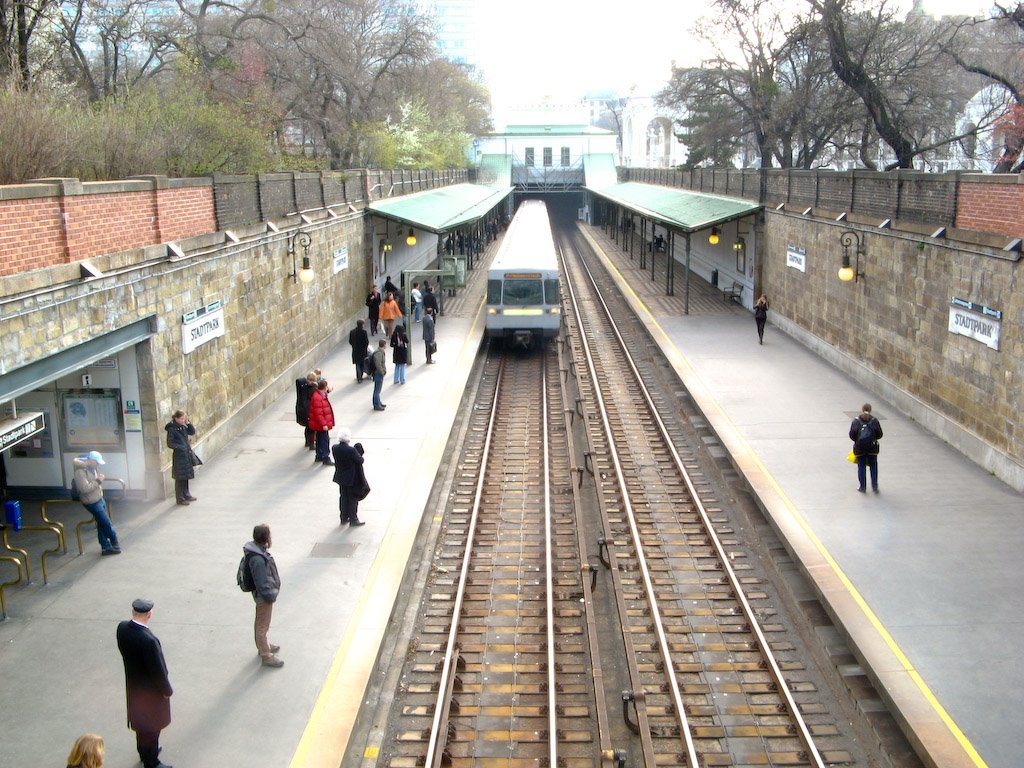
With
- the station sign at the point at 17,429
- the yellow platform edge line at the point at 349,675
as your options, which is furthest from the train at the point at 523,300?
the station sign at the point at 17,429

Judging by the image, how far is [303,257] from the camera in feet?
62.3

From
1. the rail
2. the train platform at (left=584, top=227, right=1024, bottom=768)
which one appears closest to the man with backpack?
the rail

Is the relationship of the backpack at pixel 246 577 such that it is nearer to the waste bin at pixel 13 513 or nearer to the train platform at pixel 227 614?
the train platform at pixel 227 614

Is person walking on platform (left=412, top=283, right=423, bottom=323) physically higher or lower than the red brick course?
lower

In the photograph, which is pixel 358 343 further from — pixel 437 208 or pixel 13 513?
pixel 437 208

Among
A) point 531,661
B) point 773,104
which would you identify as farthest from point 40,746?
point 773,104

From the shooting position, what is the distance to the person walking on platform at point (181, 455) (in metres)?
11.9

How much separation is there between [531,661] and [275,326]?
10.6 metres

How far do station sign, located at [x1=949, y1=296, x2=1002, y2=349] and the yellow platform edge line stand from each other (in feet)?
A: 27.3

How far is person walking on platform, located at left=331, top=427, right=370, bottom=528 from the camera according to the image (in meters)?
11.1

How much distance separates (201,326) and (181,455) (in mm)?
2453

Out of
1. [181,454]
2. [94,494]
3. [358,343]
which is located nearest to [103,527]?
[94,494]

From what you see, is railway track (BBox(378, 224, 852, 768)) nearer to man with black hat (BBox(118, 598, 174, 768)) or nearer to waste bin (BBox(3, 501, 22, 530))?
man with black hat (BBox(118, 598, 174, 768))

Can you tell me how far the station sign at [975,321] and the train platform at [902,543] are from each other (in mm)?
1758
